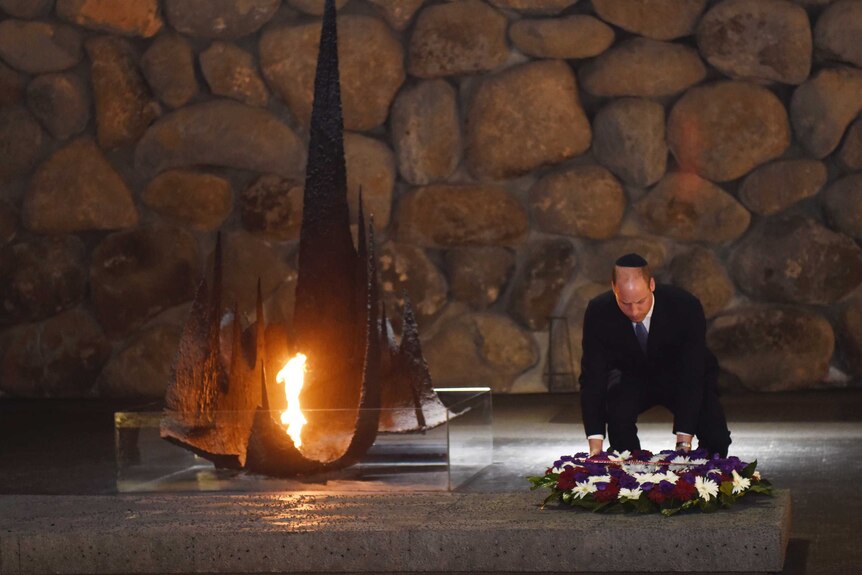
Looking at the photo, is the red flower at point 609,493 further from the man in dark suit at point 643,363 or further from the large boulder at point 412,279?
the large boulder at point 412,279

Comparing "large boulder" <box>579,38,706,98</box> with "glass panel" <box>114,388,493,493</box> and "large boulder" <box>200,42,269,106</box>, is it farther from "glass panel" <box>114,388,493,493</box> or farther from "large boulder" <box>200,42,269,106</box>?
"glass panel" <box>114,388,493,493</box>

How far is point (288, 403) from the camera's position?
5.61 metres

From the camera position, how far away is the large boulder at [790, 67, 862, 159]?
7918 mm

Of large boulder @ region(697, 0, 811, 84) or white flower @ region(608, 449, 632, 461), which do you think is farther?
large boulder @ region(697, 0, 811, 84)

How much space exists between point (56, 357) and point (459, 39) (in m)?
2.73

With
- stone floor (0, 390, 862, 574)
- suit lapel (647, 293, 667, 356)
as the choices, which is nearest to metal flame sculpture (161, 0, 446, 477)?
stone floor (0, 390, 862, 574)

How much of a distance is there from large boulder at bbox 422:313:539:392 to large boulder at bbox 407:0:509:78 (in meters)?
1.28

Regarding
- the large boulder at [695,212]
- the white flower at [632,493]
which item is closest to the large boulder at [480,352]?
the large boulder at [695,212]

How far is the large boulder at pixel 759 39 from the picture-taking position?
25.9ft

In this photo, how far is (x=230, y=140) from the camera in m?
8.34

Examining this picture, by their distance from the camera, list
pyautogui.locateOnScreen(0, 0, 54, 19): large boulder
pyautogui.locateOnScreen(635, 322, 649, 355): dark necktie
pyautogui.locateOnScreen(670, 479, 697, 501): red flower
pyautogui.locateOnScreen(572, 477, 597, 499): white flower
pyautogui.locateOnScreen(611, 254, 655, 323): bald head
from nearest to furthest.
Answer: pyautogui.locateOnScreen(670, 479, 697, 501): red flower
pyautogui.locateOnScreen(572, 477, 597, 499): white flower
pyautogui.locateOnScreen(611, 254, 655, 323): bald head
pyautogui.locateOnScreen(635, 322, 649, 355): dark necktie
pyautogui.locateOnScreen(0, 0, 54, 19): large boulder

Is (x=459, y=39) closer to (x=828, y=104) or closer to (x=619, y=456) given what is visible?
(x=828, y=104)

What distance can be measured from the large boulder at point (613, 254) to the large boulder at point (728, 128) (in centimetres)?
44

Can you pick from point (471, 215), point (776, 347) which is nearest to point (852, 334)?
point (776, 347)
